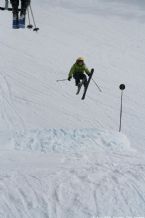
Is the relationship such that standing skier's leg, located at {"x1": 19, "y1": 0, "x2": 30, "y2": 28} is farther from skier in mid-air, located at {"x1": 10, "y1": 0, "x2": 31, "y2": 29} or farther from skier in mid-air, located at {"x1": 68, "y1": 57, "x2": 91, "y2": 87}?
skier in mid-air, located at {"x1": 68, "y1": 57, "x2": 91, "y2": 87}

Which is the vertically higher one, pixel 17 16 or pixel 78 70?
pixel 17 16

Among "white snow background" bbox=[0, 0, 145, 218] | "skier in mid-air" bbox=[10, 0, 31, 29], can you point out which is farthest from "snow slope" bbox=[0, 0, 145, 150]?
"skier in mid-air" bbox=[10, 0, 31, 29]

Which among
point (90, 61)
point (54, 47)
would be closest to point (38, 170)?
point (90, 61)

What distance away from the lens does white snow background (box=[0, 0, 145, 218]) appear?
11031 millimetres

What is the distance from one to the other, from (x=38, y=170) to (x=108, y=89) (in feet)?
51.4

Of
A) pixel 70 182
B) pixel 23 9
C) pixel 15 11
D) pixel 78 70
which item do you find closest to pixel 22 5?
pixel 23 9

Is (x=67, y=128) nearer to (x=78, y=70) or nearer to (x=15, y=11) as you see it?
(x=78, y=70)

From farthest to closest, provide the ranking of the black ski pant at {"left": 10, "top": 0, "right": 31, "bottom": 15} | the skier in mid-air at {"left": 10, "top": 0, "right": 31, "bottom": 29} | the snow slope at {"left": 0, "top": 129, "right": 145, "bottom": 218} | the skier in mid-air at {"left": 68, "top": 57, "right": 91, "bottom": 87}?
the skier in mid-air at {"left": 68, "top": 57, "right": 91, "bottom": 87}, the skier in mid-air at {"left": 10, "top": 0, "right": 31, "bottom": 29}, the black ski pant at {"left": 10, "top": 0, "right": 31, "bottom": 15}, the snow slope at {"left": 0, "top": 129, "right": 145, "bottom": 218}

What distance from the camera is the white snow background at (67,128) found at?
11031 millimetres

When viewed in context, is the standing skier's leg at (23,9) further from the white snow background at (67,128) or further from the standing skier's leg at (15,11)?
the white snow background at (67,128)

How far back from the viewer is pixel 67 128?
20.5 metres

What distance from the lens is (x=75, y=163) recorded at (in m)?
13.5

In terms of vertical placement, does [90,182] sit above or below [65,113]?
above

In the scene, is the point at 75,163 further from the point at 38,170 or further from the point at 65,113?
the point at 65,113
